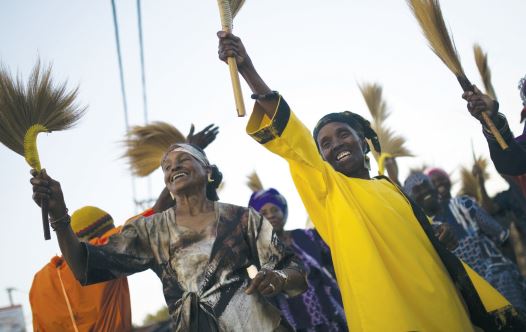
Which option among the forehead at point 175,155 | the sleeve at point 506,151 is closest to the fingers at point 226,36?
the forehead at point 175,155

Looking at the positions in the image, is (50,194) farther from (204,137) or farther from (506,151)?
(506,151)

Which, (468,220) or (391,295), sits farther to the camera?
(468,220)

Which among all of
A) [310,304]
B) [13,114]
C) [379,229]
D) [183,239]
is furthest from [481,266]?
[13,114]

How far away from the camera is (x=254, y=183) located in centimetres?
782

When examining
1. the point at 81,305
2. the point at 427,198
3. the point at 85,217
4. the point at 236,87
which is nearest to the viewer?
the point at 236,87

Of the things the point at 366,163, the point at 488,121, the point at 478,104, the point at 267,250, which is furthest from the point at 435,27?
the point at 267,250

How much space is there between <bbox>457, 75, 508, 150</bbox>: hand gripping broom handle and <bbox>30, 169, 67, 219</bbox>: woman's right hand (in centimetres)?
241

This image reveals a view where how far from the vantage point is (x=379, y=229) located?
2.62m

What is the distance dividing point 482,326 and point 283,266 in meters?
1.03

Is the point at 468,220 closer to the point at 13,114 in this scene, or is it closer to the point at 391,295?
the point at 391,295

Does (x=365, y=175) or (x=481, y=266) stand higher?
(x=365, y=175)

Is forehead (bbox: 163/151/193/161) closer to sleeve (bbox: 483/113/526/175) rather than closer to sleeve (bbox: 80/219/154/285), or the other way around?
sleeve (bbox: 80/219/154/285)

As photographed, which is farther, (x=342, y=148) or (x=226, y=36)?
(x=342, y=148)

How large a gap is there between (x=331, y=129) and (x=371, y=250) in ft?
3.00
